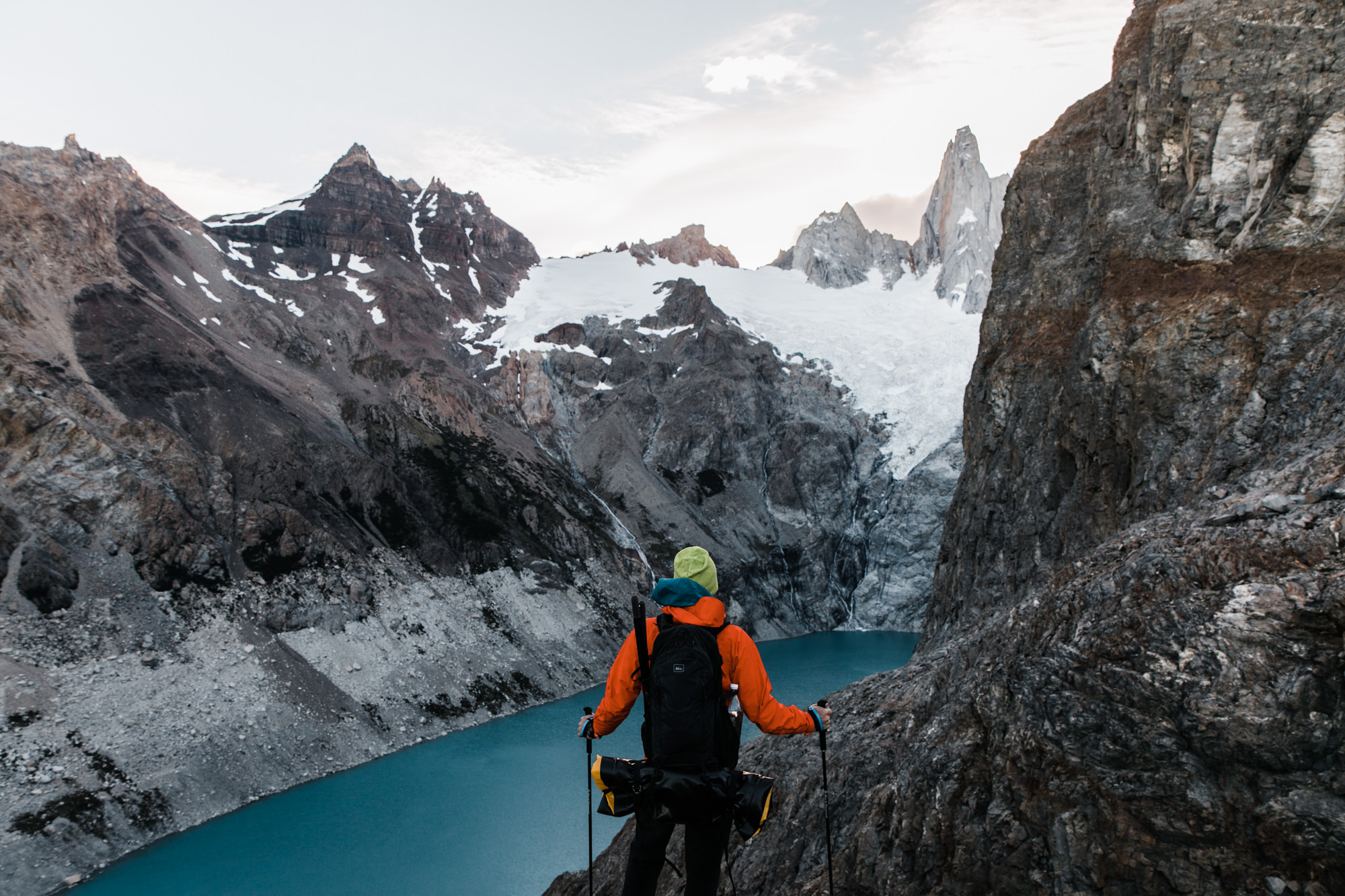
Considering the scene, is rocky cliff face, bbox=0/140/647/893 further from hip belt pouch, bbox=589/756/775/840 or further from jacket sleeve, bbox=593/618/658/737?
hip belt pouch, bbox=589/756/775/840

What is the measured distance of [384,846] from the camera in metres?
27.0

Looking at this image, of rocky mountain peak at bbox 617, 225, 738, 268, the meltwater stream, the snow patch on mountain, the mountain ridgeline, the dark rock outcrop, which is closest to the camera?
the meltwater stream

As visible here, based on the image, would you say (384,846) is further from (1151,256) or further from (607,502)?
(607,502)

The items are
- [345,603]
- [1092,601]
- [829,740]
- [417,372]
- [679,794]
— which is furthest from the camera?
[417,372]

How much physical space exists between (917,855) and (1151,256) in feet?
56.2

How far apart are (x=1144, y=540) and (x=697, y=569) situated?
14.5 feet

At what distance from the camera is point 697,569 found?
536 cm

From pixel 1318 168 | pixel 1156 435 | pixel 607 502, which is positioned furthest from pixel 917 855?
pixel 607 502

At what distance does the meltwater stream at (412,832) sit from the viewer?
24406 millimetres

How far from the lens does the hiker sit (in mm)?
5016

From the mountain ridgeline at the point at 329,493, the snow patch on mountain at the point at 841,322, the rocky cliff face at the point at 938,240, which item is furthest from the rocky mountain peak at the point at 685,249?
the mountain ridgeline at the point at 329,493

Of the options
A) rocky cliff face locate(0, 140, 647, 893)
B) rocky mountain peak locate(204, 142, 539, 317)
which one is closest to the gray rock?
rocky cliff face locate(0, 140, 647, 893)

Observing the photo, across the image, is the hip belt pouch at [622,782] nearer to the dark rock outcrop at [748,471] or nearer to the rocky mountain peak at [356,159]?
the dark rock outcrop at [748,471]

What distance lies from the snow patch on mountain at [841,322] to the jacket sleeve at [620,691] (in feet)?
259
